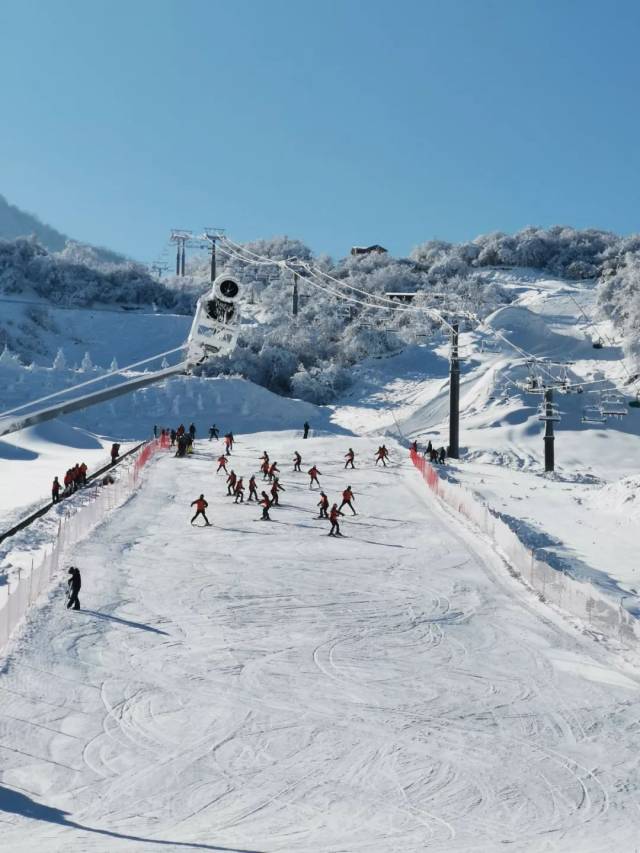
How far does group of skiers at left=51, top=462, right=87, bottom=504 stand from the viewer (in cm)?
3022

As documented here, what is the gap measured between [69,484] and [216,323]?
26.2 meters

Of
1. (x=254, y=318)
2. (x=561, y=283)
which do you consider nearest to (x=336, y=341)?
(x=254, y=318)

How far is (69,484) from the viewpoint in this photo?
105 feet

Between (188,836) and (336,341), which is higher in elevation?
(336,341)

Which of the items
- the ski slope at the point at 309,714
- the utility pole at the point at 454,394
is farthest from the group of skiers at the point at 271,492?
the utility pole at the point at 454,394

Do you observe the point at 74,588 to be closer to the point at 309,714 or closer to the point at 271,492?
the point at 309,714

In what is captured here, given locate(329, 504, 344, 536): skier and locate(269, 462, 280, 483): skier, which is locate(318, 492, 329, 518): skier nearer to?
locate(329, 504, 344, 536): skier

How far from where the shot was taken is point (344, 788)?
36.7ft

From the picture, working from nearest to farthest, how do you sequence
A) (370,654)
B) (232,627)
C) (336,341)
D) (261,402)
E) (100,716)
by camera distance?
(100,716)
(370,654)
(232,627)
(261,402)
(336,341)

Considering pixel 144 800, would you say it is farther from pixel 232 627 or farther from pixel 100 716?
pixel 232 627

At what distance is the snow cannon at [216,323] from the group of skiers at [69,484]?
79.2 ft

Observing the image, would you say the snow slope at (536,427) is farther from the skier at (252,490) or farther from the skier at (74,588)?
the skier at (74,588)

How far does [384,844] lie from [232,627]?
27.5 feet

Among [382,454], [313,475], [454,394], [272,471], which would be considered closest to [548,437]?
[454,394]
